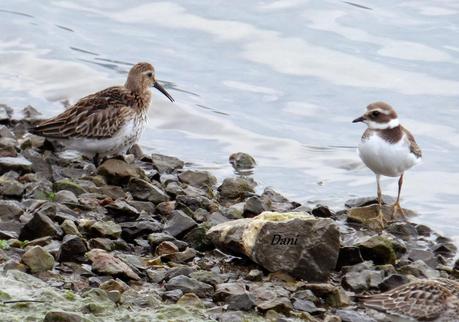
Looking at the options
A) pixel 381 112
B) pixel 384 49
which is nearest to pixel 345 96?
pixel 384 49

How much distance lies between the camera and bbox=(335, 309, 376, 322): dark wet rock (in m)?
8.31

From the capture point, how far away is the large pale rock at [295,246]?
929cm

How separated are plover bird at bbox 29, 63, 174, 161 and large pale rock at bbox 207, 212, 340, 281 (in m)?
3.35

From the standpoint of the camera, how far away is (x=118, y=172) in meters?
11.8

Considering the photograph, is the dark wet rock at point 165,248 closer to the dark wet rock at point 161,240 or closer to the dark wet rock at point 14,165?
the dark wet rock at point 161,240

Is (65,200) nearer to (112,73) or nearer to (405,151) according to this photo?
(405,151)

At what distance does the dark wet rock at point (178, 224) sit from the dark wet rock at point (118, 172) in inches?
65.9

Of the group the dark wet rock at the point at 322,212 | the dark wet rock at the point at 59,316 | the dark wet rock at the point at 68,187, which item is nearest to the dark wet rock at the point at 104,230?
the dark wet rock at the point at 68,187

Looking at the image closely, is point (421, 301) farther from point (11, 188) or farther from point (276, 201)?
point (11, 188)

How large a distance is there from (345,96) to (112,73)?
4164 mm

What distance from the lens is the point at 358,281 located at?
30.4 ft

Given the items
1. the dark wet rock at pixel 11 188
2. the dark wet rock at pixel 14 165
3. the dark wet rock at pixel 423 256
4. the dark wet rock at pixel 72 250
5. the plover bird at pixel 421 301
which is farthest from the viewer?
the dark wet rock at pixel 14 165

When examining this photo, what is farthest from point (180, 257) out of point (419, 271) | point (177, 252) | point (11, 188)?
point (419, 271)

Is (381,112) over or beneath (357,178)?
over
